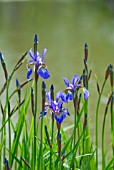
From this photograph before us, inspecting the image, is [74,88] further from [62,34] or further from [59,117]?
[62,34]

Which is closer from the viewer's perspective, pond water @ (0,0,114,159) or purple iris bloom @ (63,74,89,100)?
purple iris bloom @ (63,74,89,100)

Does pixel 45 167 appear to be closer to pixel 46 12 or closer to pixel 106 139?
pixel 106 139

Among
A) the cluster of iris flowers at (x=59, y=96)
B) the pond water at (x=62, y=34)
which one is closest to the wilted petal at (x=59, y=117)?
the cluster of iris flowers at (x=59, y=96)

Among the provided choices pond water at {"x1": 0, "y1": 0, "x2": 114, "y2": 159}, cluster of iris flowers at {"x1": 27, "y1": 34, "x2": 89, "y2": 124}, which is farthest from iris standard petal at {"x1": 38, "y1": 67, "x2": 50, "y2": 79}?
pond water at {"x1": 0, "y1": 0, "x2": 114, "y2": 159}

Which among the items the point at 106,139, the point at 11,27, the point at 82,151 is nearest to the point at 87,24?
the point at 11,27

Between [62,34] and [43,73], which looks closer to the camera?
[43,73]

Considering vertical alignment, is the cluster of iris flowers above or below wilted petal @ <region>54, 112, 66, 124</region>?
above

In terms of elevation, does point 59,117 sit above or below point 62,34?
below

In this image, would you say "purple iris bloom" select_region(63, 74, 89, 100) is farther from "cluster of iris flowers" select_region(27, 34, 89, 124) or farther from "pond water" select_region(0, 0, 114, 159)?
"pond water" select_region(0, 0, 114, 159)

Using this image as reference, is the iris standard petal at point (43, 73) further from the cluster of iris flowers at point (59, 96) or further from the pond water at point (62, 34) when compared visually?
the pond water at point (62, 34)

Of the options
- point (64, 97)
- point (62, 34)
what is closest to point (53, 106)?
point (64, 97)
